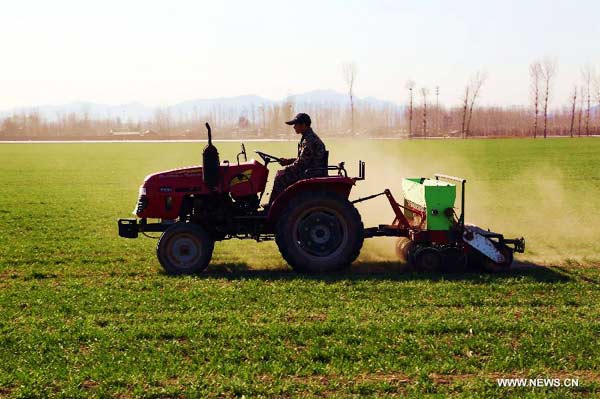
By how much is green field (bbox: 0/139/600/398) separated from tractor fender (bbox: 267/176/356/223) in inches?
37.6

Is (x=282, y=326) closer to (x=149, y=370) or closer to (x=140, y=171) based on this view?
(x=149, y=370)

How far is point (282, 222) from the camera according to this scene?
9.87 m

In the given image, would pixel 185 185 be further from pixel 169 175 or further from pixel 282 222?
pixel 282 222

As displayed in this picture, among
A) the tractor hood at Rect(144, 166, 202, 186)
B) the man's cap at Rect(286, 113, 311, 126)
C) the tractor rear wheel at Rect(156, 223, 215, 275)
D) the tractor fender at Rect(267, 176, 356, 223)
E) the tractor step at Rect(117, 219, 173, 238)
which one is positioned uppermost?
the man's cap at Rect(286, 113, 311, 126)

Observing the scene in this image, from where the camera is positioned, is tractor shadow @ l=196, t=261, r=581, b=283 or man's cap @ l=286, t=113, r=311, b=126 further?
man's cap @ l=286, t=113, r=311, b=126

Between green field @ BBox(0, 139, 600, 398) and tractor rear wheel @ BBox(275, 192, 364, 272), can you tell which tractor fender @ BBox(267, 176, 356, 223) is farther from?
green field @ BBox(0, 139, 600, 398)

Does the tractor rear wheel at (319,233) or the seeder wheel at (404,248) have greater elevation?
the tractor rear wheel at (319,233)

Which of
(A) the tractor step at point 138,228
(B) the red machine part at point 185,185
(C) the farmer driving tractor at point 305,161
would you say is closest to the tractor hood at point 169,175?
(B) the red machine part at point 185,185

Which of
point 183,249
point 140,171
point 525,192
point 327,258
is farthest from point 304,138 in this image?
point 140,171

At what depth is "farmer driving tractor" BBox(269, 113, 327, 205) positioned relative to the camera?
9.94 m

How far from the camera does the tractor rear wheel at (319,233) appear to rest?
9875mm

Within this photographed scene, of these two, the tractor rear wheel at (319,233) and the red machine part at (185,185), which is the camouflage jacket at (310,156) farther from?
the red machine part at (185,185)

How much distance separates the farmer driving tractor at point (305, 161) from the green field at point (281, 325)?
4.55 feet

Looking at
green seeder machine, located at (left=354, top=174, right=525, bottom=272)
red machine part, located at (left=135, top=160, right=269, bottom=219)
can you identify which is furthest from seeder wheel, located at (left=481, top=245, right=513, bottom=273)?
red machine part, located at (left=135, top=160, right=269, bottom=219)
